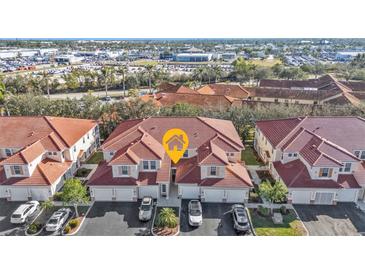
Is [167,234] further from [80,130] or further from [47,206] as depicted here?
[80,130]

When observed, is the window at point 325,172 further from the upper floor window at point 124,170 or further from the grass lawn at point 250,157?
the upper floor window at point 124,170

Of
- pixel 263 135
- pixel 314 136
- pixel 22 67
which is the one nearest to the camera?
pixel 314 136

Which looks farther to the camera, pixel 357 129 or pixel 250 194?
pixel 357 129

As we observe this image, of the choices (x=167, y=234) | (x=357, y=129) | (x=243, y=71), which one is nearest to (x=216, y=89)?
(x=243, y=71)

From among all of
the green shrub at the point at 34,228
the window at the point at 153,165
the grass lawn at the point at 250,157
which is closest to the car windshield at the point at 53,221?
the green shrub at the point at 34,228

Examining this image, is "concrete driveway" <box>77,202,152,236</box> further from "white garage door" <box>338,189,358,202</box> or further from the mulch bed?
"white garage door" <box>338,189,358,202</box>

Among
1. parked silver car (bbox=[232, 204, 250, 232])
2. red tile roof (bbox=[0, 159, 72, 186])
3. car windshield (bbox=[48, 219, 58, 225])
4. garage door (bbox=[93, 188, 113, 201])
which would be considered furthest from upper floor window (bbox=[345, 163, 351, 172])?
red tile roof (bbox=[0, 159, 72, 186])

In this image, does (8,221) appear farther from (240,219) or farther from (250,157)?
(250,157)
